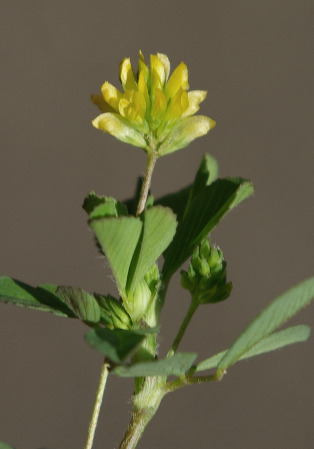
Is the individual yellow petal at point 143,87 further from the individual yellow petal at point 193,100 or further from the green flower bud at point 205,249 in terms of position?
the green flower bud at point 205,249

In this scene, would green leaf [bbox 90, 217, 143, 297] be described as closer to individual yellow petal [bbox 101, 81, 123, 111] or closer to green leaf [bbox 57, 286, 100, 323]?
green leaf [bbox 57, 286, 100, 323]

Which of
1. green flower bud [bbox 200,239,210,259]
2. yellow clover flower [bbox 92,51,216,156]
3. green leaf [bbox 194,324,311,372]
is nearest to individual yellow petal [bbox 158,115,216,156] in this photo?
yellow clover flower [bbox 92,51,216,156]

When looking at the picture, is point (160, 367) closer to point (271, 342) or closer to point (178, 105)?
point (271, 342)

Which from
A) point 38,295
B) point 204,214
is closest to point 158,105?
point 204,214

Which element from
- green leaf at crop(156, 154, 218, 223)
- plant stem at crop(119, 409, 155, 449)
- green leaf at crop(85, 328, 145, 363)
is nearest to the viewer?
green leaf at crop(85, 328, 145, 363)

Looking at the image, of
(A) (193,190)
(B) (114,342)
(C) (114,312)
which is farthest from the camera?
(A) (193,190)

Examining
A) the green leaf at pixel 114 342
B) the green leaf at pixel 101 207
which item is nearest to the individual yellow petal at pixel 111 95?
the green leaf at pixel 101 207

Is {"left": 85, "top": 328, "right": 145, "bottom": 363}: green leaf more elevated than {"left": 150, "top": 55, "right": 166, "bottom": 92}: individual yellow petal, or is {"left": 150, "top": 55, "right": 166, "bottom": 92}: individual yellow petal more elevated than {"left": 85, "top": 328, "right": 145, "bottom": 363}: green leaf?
{"left": 150, "top": 55, "right": 166, "bottom": 92}: individual yellow petal
